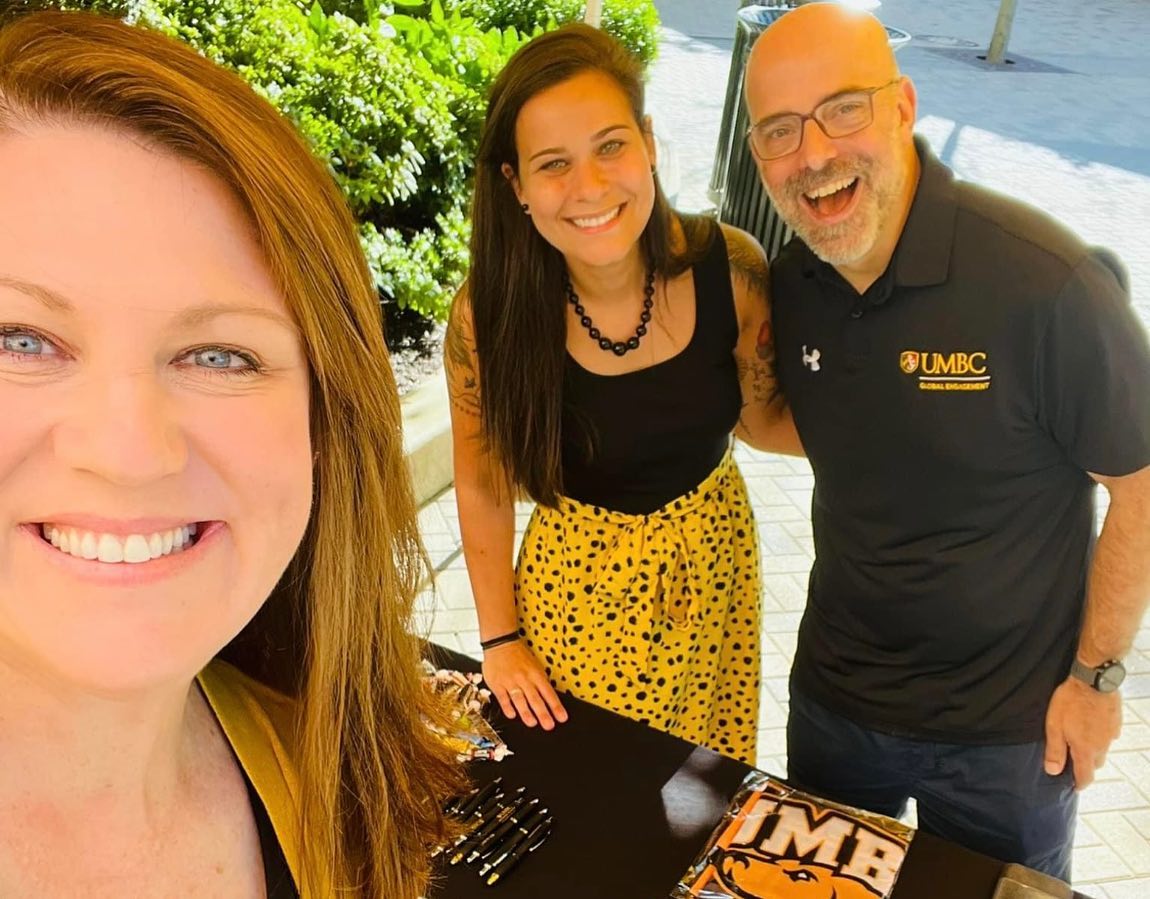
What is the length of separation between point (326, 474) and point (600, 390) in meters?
1.01

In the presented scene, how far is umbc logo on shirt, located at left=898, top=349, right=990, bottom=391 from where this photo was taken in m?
1.64

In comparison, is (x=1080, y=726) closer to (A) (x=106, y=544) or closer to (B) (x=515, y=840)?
(B) (x=515, y=840)

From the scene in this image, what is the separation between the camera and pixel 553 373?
76.2 inches

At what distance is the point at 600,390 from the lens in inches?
76.4

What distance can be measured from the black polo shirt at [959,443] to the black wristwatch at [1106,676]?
0.17 ft

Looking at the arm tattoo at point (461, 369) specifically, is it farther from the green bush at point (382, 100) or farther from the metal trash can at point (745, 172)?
the metal trash can at point (745, 172)

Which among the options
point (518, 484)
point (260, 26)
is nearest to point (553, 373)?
point (518, 484)

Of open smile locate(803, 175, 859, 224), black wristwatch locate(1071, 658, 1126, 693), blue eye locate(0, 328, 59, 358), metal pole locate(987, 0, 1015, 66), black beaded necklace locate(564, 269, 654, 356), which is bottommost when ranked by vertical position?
black wristwatch locate(1071, 658, 1126, 693)

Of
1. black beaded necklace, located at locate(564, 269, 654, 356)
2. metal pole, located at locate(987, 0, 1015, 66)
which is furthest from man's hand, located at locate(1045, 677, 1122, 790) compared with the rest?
metal pole, located at locate(987, 0, 1015, 66)

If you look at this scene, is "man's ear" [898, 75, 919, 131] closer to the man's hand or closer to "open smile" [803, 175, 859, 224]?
"open smile" [803, 175, 859, 224]

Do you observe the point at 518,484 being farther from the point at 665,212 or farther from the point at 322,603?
the point at 322,603

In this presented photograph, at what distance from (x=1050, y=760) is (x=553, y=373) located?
1107 millimetres

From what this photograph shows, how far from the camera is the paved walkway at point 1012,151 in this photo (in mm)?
3041

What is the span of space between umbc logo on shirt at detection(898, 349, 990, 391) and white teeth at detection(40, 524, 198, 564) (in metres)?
1.25
